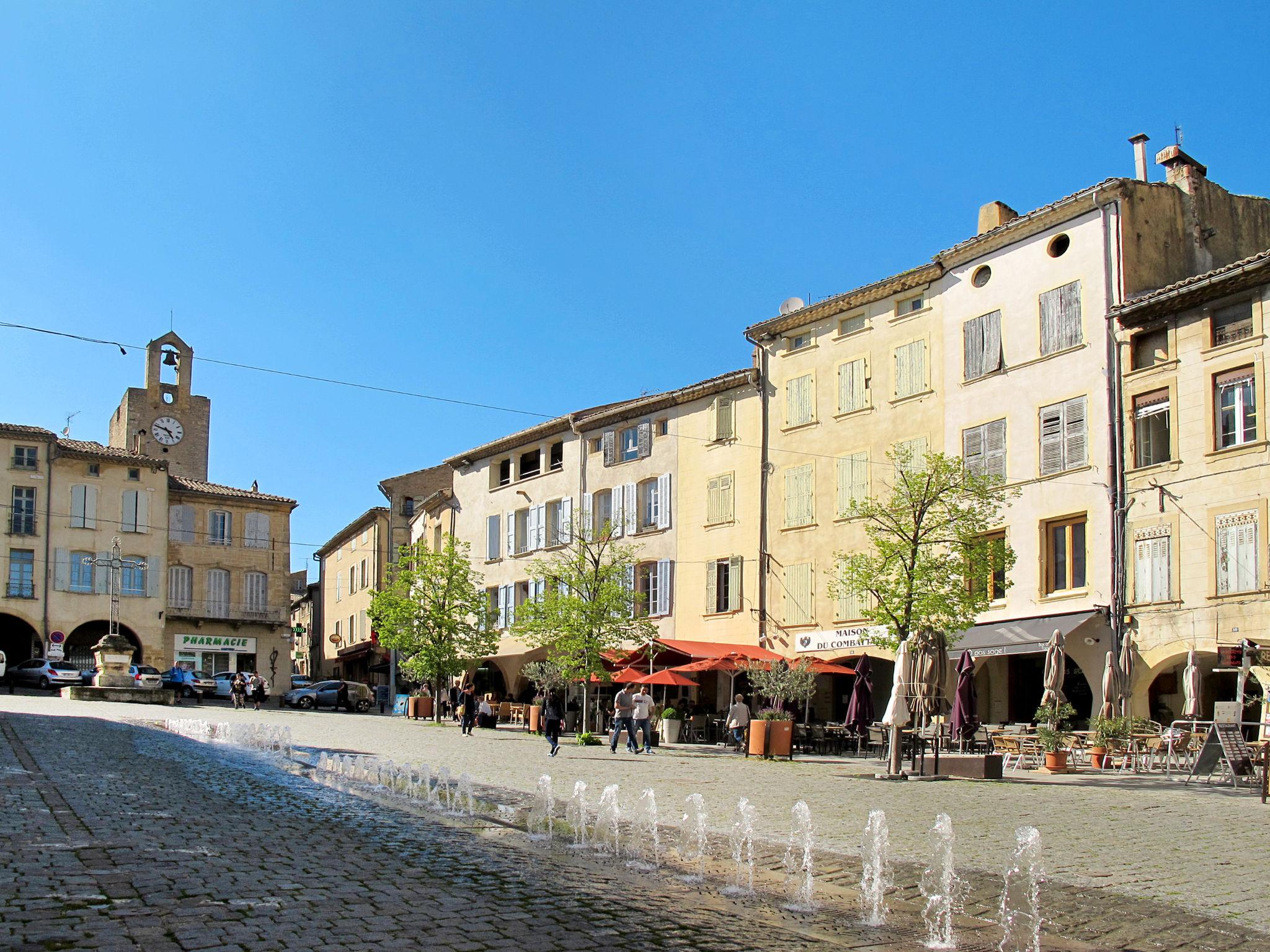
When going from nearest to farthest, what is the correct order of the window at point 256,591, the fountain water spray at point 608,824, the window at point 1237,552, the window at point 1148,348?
the fountain water spray at point 608,824, the window at point 1237,552, the window at point 1148,348, the window at point 256,591

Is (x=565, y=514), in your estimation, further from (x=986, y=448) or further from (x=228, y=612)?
(x=228, y=612)

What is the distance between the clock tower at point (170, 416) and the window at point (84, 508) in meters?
13.6

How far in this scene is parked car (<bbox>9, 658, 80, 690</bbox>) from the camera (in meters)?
49.2

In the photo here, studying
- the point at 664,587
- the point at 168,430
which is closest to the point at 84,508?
the point at 168,430

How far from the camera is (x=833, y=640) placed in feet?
111

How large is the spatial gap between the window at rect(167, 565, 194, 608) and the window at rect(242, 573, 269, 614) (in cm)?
253

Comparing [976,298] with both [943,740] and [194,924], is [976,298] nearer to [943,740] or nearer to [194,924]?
[943,740]

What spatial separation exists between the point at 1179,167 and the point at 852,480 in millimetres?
10909

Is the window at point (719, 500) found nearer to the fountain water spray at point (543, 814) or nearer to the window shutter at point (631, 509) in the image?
the window shutter at point (631, 509)

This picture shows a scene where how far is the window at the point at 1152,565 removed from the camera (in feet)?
85.3

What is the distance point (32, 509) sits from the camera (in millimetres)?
55312

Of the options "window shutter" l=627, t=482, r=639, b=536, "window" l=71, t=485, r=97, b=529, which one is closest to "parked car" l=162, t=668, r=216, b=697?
"window" l=71, t=485, r=97, b=529

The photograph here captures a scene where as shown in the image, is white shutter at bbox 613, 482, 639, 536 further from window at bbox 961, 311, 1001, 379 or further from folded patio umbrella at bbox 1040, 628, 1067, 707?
folded patio umbrella at bbox 1040, 628, 1067, 707

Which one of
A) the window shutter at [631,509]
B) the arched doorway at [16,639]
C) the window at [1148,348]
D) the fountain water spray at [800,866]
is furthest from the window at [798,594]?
the arched doorway at [16,639]
